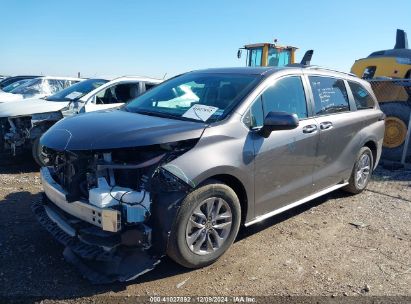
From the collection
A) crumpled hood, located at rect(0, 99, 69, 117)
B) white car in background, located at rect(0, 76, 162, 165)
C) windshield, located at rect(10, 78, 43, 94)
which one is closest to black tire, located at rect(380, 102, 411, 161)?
white car in background, located at rect(0, 76, 162, 165)

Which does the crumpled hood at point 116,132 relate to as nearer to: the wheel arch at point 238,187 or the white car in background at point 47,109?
the wheel arch at point 238,187

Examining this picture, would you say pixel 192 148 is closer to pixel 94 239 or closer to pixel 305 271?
pixel 94 239

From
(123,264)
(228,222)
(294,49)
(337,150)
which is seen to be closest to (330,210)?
(337,150)

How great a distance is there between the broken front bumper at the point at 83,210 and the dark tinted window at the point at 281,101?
1.55m

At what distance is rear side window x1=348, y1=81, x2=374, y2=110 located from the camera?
556 centimetres

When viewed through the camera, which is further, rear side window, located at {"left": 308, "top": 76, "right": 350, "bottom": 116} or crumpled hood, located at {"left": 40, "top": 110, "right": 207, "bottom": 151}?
rear side window, located at {"left": 308, "top": 76, "right": 350, "bottom": 116}

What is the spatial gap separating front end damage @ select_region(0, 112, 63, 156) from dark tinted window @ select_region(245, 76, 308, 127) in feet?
14.6

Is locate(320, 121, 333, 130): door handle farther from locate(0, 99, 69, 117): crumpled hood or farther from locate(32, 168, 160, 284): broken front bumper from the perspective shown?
locate(0, 99, 69, 117): crumpled hood

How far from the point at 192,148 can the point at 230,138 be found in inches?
16.9

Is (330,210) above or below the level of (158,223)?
below

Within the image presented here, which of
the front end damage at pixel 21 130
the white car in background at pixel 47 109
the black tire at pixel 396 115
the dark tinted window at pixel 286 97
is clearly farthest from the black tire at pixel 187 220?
the black tire at pixel 396 115

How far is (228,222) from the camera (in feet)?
12.1

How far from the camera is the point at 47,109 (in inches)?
279

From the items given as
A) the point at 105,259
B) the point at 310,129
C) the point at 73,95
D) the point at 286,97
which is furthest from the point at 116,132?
the point at 73,95
